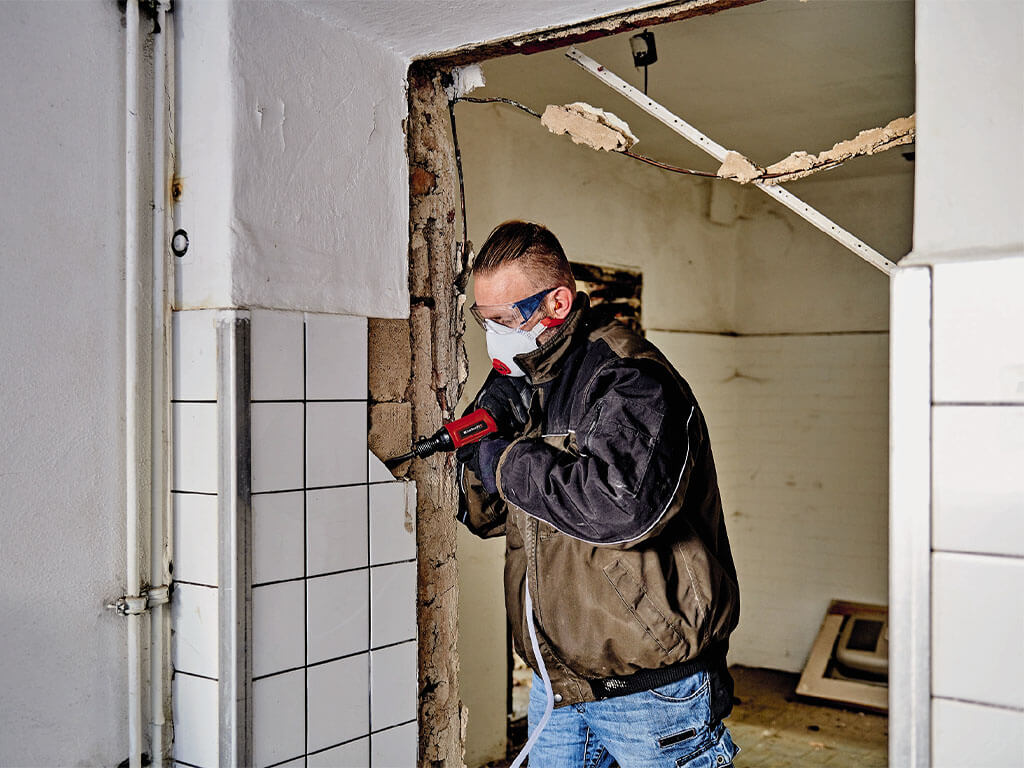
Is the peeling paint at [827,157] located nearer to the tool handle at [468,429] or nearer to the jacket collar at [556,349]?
the jacket collar at [556,349]

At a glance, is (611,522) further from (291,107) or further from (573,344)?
(291,107)

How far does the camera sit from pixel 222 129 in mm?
1784

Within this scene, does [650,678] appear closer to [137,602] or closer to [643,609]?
[643,609]

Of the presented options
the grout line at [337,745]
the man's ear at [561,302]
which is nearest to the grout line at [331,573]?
the grout line at [337,745]

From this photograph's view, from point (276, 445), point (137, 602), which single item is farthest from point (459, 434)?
point (137, 602)

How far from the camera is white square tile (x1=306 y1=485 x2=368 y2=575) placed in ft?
6.27

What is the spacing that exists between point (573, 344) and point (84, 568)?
1060 millimetres

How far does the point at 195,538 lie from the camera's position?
1.82 meters

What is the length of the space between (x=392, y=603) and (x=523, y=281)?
2.53 feet

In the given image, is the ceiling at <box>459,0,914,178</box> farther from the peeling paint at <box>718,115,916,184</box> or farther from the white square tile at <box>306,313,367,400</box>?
the white square tile at <box>306,313,367,400</box>

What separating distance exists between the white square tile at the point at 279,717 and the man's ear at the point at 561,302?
908mm

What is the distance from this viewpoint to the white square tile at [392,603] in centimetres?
204

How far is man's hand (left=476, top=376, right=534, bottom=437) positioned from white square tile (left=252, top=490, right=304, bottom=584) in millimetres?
476

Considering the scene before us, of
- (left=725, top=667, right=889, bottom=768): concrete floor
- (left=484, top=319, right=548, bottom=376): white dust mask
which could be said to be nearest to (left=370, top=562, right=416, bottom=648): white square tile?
(left=484, top=319, right=548, bottom=376): white dust mask
